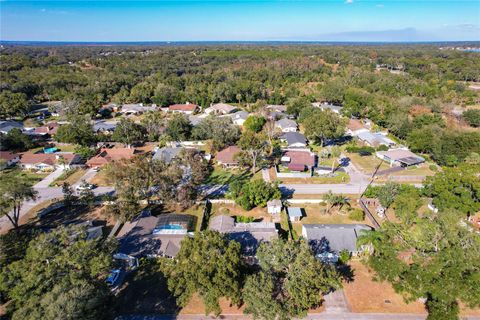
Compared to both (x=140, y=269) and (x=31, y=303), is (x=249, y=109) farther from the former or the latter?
(x=31, y=303)

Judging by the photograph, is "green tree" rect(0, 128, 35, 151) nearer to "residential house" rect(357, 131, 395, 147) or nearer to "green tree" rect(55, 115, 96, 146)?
"green tree" rect(55, 115, 96, 146)

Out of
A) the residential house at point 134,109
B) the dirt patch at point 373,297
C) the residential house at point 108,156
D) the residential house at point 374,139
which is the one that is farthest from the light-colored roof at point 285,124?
the dirt patch at point 373,297

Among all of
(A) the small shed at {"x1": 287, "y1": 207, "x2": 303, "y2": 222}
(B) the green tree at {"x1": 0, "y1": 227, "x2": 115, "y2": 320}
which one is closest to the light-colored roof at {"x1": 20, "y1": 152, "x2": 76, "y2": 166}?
(B) the green tree at {"x1": 0, "y1": 227, "x2": 115, "y2": 320}

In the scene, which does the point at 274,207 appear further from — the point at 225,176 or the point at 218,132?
the point at 218,132

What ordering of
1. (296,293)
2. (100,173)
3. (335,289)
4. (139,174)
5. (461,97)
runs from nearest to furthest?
(296,293), (335,289), (139,174), (100,173), (461,97)

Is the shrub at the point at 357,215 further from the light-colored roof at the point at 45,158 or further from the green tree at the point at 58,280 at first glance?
the light-colored roof at the point at 45,158

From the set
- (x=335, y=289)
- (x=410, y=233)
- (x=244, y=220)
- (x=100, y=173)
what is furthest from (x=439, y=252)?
(x=100, y=173)
